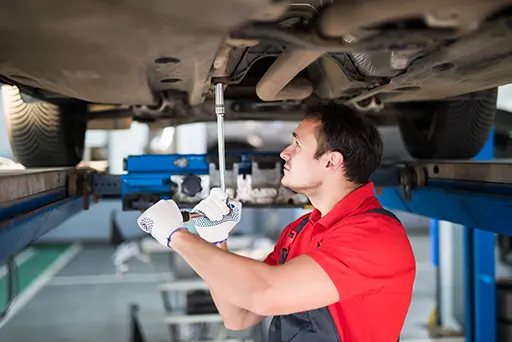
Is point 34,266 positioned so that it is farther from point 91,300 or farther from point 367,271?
point 367,271

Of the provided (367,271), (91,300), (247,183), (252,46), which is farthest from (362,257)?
(91,300)

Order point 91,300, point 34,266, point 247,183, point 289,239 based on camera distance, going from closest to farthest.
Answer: point 289,239, point 247,183, point 91,300, point 34,266

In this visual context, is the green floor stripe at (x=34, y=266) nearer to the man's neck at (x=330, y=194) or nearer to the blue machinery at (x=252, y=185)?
the blue machinery at (x=252, y=185)

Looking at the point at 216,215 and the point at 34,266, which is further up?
the point at 216,215

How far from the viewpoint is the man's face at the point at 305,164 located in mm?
1467

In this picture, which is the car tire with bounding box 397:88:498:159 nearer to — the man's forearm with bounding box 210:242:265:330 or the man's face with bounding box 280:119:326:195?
the man's face with bounding box 280:119:326:195

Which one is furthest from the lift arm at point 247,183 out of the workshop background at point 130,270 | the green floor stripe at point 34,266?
the green floor stripe at point 34,266

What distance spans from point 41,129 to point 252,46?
130 cm

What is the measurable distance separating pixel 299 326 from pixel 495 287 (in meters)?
2.45

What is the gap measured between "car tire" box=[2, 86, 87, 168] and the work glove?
3.77ft

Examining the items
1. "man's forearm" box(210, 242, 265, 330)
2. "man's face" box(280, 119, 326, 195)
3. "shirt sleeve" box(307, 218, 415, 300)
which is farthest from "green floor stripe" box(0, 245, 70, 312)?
"shirt sleeve" box(307, 218, 415, 300)

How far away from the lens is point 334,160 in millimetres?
1439

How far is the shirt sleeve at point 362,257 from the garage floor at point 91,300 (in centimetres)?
287

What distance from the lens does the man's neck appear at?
1.49m
